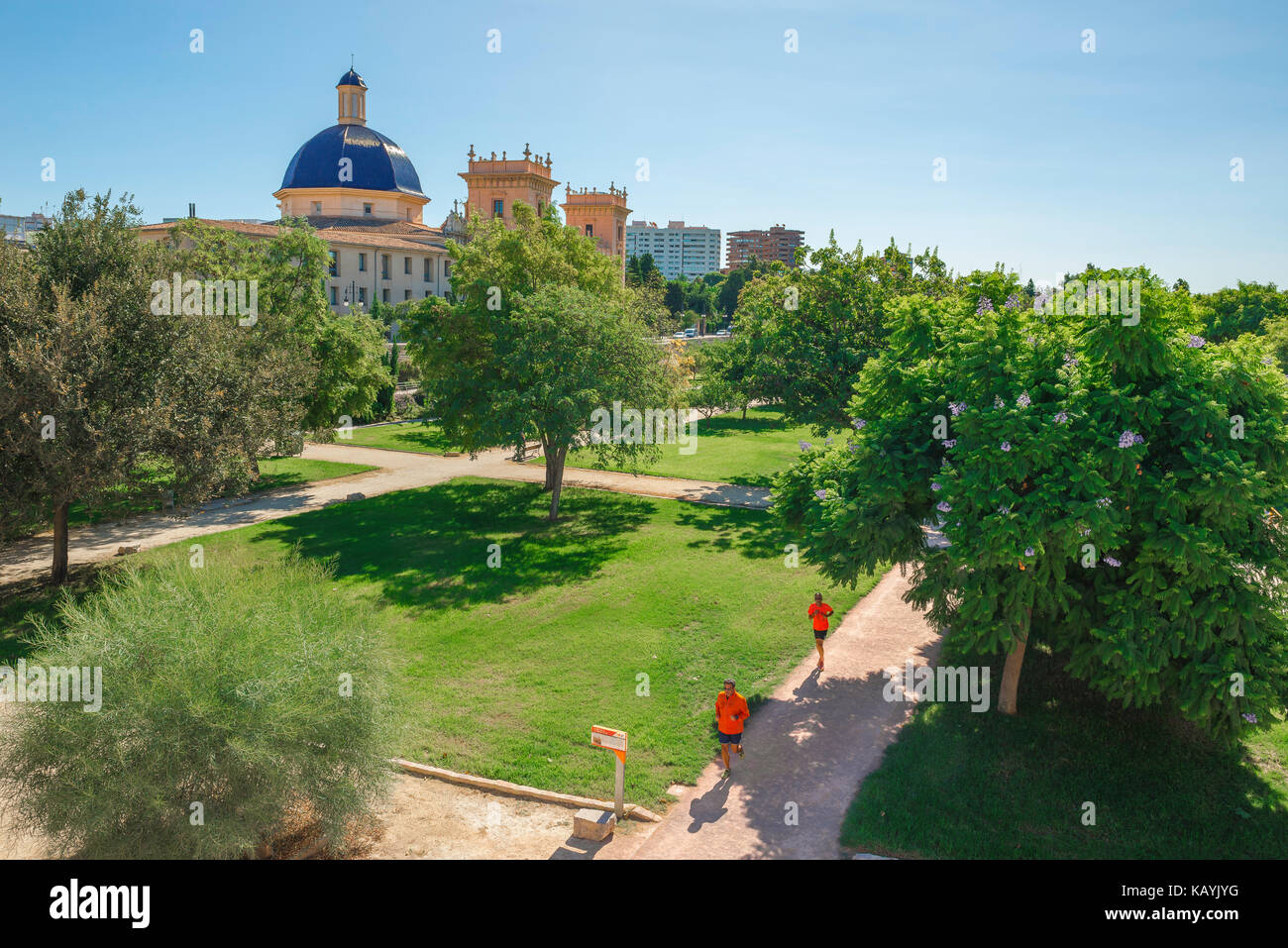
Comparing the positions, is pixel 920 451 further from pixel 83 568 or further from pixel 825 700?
pixel 83 568

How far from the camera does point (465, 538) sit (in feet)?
85.7

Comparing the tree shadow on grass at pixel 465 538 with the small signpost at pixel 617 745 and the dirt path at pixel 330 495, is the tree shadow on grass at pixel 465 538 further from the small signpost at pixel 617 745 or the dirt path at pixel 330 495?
the small signpost at pixel 617 745

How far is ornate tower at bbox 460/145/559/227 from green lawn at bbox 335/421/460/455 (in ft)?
130

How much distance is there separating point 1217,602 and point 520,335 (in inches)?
809

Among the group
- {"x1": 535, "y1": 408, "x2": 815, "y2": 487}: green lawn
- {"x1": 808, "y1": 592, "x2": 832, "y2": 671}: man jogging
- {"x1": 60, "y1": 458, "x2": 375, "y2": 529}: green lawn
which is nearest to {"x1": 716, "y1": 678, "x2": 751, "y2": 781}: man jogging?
{"x1": 808, "y1": 592, "x2": 832, "y2": 671}: man jogging

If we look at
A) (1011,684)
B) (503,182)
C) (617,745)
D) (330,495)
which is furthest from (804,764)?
(503,182)

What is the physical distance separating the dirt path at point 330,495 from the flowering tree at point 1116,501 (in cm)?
1795

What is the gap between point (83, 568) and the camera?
21922 mm

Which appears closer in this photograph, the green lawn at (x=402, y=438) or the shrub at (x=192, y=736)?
the shrub at (x=192, y=736)

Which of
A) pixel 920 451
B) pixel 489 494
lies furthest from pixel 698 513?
pixel 920 451

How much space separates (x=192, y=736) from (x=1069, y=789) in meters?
11.3

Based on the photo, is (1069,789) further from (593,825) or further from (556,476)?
(556,476)

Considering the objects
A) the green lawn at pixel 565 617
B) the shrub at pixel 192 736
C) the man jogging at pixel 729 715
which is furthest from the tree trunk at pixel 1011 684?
the shrub at pixel 192 736

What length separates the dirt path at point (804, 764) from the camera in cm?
1077
